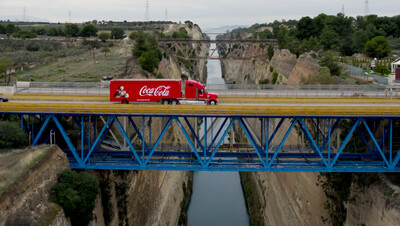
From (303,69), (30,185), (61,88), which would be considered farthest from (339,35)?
(30,185)

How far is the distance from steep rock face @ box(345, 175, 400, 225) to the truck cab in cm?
1013

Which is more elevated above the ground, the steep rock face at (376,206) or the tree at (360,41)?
the tree at (360,41)

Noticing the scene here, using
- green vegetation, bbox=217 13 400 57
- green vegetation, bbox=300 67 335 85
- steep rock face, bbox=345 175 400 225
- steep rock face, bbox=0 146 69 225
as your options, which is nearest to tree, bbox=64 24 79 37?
green vegetation, bbox=217 13 400 57

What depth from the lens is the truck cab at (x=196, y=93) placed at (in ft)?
100

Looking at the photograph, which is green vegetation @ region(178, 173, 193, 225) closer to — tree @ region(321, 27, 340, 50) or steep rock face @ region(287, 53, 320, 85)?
steep rock face @ region(287, 53, 320, 85)

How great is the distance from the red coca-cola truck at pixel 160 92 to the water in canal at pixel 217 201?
61.4 ft

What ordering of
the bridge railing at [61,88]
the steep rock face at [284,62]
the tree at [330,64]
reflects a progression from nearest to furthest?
A: the bridge railing at [61,88], the tree at [330,64], the steep rock face at [284,62]

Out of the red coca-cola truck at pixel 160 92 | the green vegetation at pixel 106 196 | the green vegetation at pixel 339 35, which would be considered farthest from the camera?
the green vegetation at pixel 339 35

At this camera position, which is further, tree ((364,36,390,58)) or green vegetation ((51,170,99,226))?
tree ((364,36,390,58))

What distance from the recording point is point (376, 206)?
26938mm

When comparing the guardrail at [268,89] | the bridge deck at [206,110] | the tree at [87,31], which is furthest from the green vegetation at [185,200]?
the tree at [87,31]

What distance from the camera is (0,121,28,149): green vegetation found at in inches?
1030

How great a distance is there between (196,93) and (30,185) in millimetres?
12211

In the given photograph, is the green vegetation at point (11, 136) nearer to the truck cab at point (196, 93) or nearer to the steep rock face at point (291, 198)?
the truck cab at point (196, 93)
